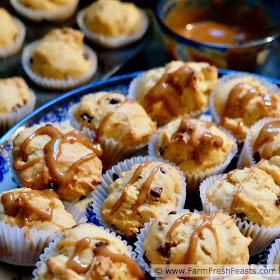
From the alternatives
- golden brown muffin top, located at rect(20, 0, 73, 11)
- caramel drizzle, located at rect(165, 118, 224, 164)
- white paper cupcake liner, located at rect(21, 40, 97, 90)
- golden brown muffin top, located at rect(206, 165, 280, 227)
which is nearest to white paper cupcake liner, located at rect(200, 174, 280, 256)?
golden brown muffin top, located at rect(206, 165, 280, 227)

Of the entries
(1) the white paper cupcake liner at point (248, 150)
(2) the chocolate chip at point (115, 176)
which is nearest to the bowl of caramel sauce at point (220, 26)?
(1) the white paper cupcake liner at point (248, 150)

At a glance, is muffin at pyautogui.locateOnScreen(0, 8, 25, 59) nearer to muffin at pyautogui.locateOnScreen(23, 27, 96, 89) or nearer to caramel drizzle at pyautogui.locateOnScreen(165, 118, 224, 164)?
muffin at pyautogui.locateOnScreen(23, 27, 96, 89)

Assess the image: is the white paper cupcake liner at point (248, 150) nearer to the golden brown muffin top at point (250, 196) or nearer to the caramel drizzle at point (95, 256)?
the golden brown muffin top at point (250, 196)

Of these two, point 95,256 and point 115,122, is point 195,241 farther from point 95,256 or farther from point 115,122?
point 115,122

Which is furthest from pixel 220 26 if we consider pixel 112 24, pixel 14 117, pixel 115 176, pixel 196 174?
pixel 115 176

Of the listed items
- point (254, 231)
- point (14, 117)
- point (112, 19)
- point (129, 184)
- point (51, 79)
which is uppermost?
point (112, 19)

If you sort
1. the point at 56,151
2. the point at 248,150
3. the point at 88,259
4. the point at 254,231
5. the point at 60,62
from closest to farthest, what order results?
the point at 88,259 < the point at 254,231 < the point at 56,151 < the point at 248,150 < the point at 60,62

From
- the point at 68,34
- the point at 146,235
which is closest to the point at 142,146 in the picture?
the point at 146,235
